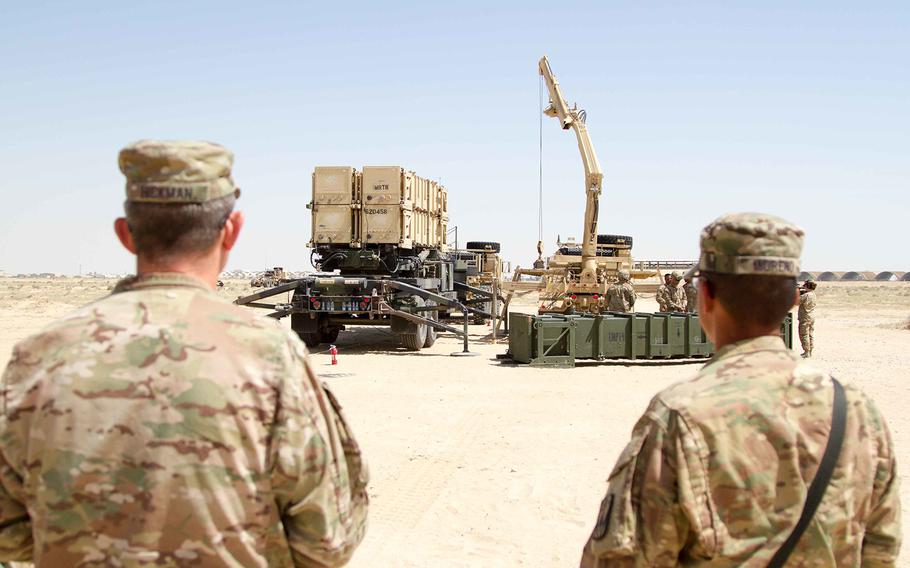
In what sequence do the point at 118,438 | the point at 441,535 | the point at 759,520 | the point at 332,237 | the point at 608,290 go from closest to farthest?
the point at 118,438
the point at 759,520
the point at 441,535
the point at 332,237
the point at 608,290

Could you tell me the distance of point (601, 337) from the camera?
47.7 feet

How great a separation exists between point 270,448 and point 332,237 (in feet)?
51.0

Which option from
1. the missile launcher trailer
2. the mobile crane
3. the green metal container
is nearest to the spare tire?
the mobile crane

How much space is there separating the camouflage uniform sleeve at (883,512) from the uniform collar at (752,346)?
0.28 meters

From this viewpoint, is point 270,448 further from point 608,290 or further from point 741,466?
point 608,290

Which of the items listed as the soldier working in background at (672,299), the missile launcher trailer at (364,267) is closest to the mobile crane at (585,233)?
the soldier working in background at (672,299)

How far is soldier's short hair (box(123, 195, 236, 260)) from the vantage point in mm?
2070

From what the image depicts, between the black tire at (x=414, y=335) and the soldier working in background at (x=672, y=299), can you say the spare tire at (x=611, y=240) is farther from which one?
the black tire at (x=414, y=335)

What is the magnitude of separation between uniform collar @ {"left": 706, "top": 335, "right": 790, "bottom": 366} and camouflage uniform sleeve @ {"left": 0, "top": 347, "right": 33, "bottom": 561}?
1.71 metres

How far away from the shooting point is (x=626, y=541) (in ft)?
6.70

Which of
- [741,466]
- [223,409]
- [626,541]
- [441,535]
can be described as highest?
[223,409]

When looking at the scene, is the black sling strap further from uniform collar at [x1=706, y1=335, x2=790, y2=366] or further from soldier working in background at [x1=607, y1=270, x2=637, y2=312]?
soldier working in background at [x1=607, y1=270, x2=637, y2=312]

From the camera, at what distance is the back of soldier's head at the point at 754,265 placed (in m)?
2.20

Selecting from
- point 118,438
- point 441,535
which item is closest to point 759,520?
point 118,438
